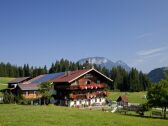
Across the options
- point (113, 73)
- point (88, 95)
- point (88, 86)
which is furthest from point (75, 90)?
point (113, 73)

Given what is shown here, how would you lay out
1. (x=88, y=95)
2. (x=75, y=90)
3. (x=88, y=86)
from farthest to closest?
(x=88, y=95), (x=88, y=86), (x=75, y=90)

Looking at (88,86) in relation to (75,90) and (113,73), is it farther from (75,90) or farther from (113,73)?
(113,73)

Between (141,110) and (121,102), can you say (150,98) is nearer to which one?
(141,110)

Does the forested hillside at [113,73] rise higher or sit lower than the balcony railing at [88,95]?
higher

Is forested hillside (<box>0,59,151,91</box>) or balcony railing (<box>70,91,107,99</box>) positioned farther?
forested hillside (<box>0,59,151,91</box>)

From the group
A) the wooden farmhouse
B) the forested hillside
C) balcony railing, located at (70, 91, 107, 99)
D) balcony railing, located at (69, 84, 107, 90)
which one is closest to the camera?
balcony railing, located at (69, 84, 107, 90)

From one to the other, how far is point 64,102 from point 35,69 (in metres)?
102

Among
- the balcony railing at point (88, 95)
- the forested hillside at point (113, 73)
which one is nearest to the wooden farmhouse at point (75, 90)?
the balcony railing at point (88, 95)

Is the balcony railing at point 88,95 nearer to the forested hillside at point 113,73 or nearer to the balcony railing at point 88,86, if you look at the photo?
the balcony railing at point 88,86

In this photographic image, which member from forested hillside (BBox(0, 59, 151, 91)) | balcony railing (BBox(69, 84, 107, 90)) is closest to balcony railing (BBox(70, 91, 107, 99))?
balcony railing (BBox(69, 84, 107, 90))

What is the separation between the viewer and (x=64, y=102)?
235 ft

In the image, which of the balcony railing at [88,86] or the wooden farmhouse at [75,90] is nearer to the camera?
the balcony railing at [88,86]

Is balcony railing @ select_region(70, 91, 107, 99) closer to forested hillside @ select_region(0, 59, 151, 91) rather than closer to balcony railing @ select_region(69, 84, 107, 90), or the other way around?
balcony railing @ select_region(69, 84, 107, 90)

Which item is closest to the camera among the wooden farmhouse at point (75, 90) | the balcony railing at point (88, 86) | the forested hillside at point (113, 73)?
the balcony railing at point (88, 86)
